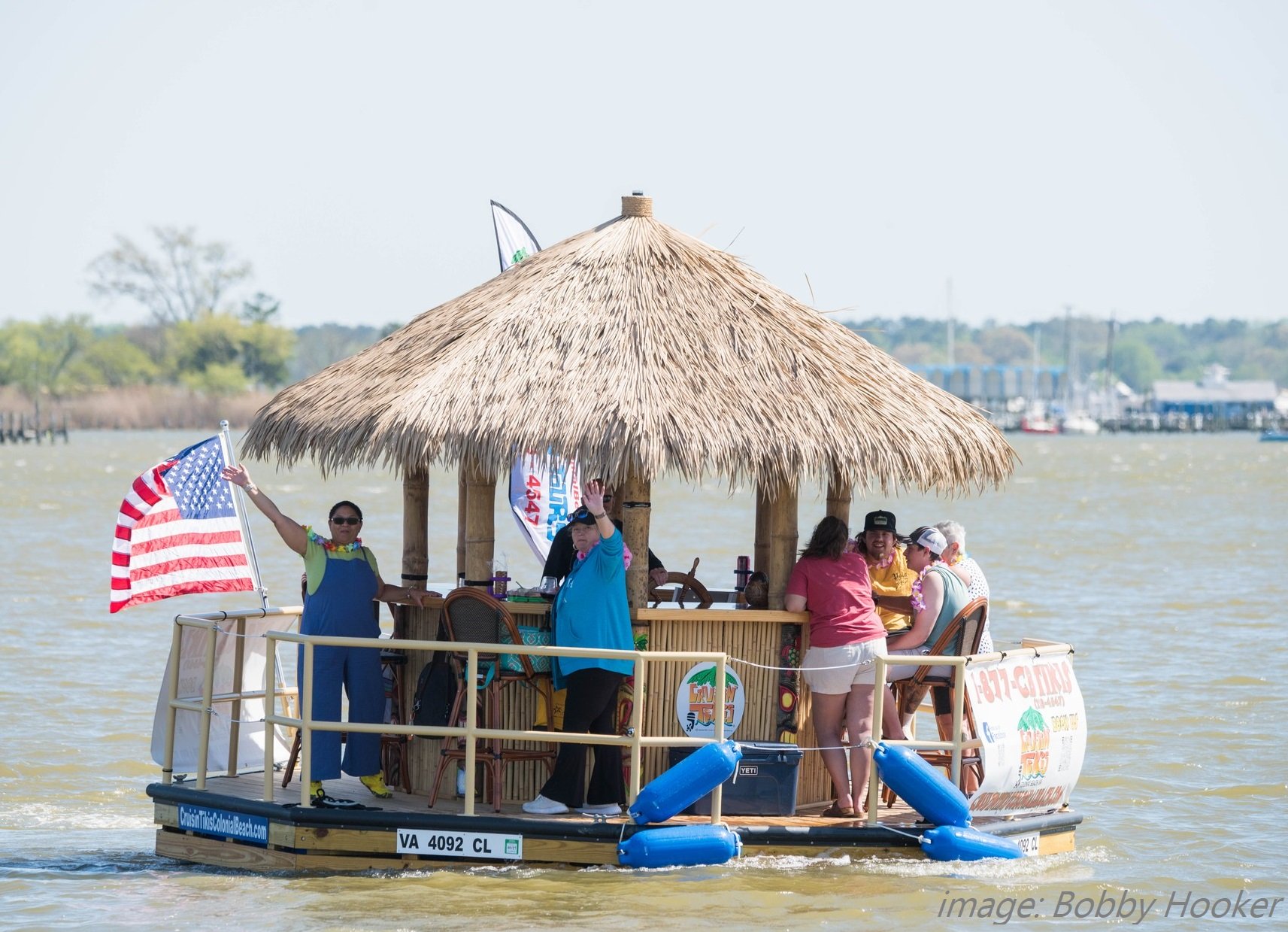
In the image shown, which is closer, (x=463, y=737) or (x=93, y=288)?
(x=463, y=737)

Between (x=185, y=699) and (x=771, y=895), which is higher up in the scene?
(x=185, y=699)

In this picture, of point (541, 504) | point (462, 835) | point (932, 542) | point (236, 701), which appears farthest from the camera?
point (541, 504)

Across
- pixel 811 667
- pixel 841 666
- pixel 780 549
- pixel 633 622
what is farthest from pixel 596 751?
pixel 780 549

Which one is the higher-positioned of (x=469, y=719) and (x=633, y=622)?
(x=633, y=622)

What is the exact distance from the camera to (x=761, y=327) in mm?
11508

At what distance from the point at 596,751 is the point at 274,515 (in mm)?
2369

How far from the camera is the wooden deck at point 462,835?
34.3 ft

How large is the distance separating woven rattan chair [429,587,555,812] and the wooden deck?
30cm

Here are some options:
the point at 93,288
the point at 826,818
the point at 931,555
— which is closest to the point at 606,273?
the point at 931,555

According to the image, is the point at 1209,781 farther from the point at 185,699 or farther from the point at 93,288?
the point at 93,288

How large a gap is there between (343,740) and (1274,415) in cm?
19960

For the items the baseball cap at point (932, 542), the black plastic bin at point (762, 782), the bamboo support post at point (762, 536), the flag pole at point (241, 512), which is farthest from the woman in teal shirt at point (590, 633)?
the flag pole at point (241, 512)

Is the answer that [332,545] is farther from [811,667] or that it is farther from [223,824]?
[811,667]

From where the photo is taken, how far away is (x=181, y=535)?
11.7 m
